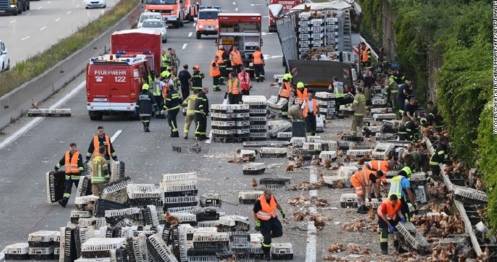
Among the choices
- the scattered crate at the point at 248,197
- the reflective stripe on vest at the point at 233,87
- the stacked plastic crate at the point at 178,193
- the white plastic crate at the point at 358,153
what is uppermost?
the stacked plastic crate at the point at 178,193

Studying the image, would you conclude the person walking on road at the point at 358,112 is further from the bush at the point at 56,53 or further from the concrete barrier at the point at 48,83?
the bush at the point at 56,53

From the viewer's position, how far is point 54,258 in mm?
25688

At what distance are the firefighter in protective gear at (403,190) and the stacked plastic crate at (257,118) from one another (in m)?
13.2

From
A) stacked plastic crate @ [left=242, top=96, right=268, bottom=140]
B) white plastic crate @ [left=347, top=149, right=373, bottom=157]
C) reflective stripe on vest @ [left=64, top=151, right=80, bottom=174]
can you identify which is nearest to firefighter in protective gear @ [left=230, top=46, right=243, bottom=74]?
stacked plastic crate @ [left=242, top=96, right=268, bottom=140]

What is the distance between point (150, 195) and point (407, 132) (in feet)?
42.3

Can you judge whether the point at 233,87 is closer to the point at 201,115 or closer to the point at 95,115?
the point at 95,115

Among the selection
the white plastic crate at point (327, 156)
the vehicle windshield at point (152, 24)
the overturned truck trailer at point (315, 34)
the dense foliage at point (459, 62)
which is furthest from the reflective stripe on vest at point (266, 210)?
the vehicle windshield at point (152, 24)

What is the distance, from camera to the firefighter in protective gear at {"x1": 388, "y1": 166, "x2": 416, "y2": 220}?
1038 inches

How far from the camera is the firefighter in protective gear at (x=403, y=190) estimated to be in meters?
26.4

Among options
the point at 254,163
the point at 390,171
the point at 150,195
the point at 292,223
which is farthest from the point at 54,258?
the point at 254,163

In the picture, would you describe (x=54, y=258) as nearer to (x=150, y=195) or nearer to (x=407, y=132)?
(x=150, y=195)

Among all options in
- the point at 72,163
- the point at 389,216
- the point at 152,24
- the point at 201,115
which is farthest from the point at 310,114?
the point at 152,24

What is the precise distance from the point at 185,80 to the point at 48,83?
272 inches

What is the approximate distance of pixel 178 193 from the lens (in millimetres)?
28391
